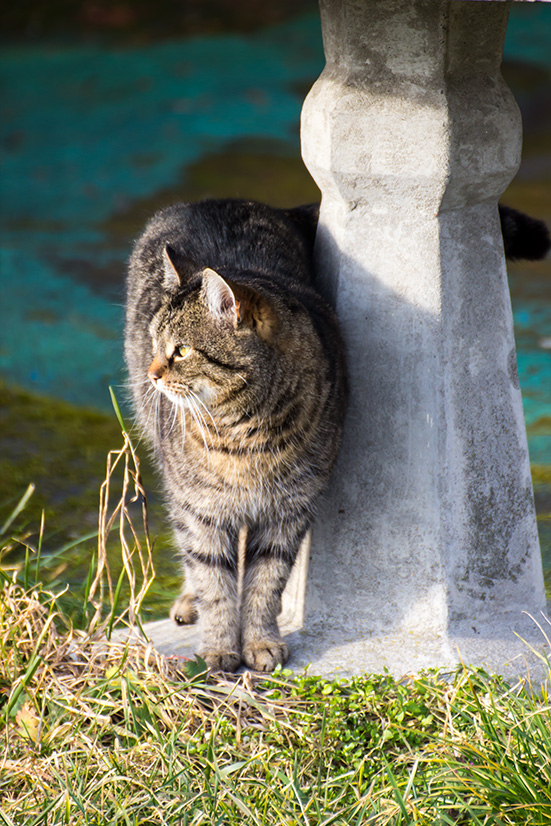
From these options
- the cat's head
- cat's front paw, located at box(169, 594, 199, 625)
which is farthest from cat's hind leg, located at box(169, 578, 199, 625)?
the cat's head

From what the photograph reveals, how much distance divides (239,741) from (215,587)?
0.40 meters

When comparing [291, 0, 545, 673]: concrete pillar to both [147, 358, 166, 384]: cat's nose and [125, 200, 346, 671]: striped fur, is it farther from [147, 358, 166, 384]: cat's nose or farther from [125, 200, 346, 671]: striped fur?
[147, 358, 166, 384]: cat's nose

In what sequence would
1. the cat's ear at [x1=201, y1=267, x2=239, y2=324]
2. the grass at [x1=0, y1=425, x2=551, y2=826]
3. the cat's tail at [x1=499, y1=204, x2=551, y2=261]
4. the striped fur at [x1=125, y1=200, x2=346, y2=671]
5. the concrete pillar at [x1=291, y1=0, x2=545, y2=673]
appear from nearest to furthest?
the grass at [x1=0, y1=425, x2=551, y2=826], the cat's ear at [x1=201, y1=267, x2=239, y2=324], the striped fur at [x1=125, y1=200, x2=346, y2=671], the concrete pillar at [x1=291, y1=0, x2=545, y2=673], the cat's tail at [x1=499, y1=204, x2=551, y2=261]

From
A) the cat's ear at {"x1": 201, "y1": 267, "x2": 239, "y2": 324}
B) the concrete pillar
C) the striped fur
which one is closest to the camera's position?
the cat's ear at {"x1": 201, "y1": 267, "x2": 239, "y2": 324}

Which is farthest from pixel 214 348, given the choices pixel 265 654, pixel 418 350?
pixel 265 654

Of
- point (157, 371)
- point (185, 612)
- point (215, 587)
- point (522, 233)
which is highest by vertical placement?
point (522, 233)

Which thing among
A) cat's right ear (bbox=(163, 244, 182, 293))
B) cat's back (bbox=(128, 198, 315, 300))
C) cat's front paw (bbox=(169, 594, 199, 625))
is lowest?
cat's front paw (bbox=(169, 594, 199, 625))

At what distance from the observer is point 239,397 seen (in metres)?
2.11

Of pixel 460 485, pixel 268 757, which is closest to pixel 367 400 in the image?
pixel 460 485

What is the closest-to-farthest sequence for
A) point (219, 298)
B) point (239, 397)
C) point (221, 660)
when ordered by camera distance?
point (219, 298), point (239, 397), point (221, 660)

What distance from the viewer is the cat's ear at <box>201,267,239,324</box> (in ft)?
6.44

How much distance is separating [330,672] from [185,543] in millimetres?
478

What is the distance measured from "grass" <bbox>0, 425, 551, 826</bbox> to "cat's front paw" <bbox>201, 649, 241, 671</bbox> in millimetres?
33

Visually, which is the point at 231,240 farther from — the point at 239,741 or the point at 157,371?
the point at 239,741
